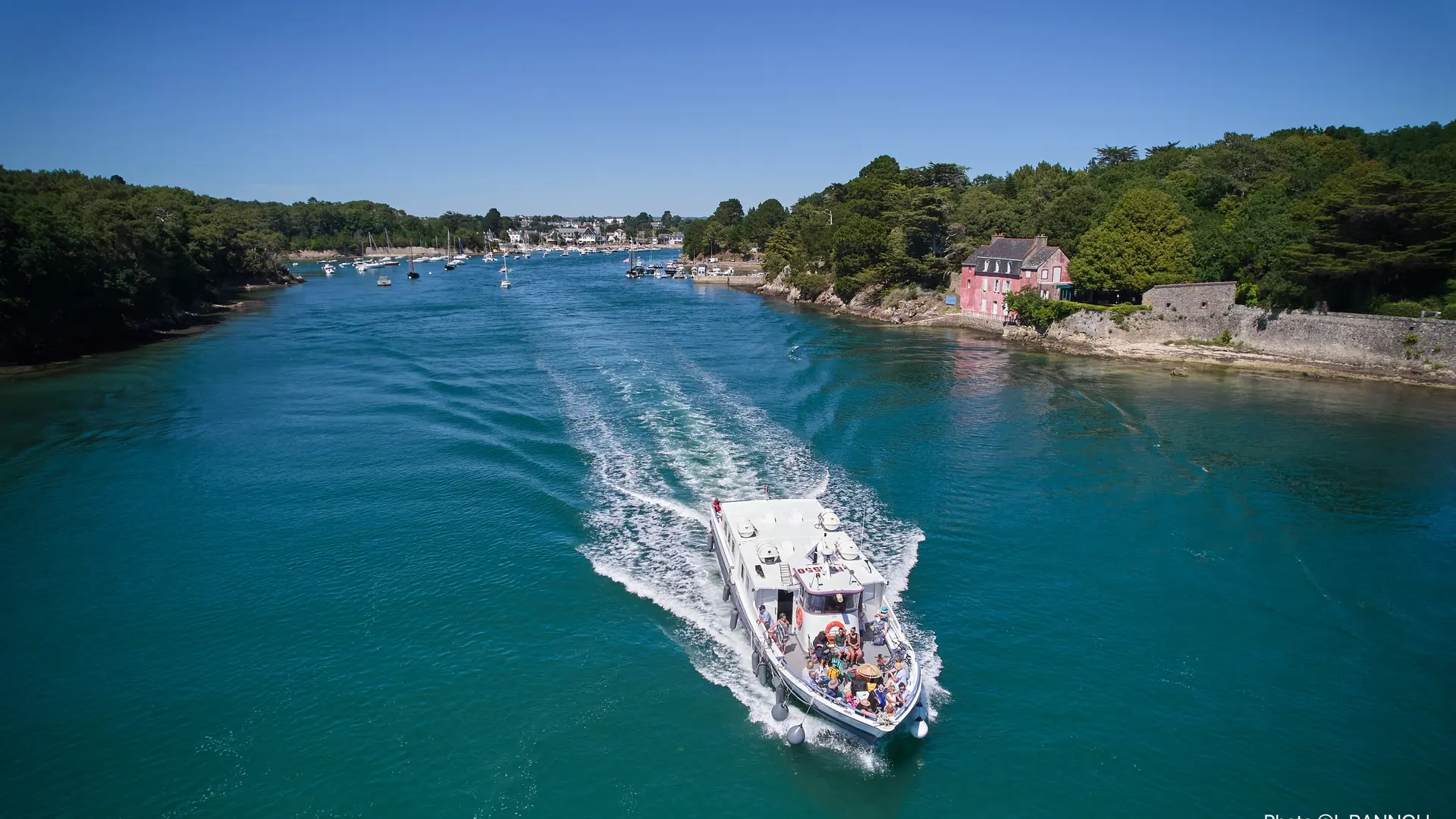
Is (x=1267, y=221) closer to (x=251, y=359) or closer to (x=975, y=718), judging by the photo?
(x=975, y=718)

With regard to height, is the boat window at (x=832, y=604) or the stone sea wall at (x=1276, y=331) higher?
the stone sea wall at (x=1276, y=331)

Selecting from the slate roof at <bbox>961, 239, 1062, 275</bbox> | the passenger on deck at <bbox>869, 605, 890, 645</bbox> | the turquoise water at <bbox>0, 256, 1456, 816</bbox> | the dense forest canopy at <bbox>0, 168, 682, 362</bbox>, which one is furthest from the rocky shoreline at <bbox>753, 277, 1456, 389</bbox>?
the dense forest canopy at <bbox>0, 168, 682, 362</bbox>

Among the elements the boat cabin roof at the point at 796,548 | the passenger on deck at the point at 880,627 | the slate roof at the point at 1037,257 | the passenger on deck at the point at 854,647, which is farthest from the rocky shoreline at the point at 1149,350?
the passenger on deck at the point at 854,647

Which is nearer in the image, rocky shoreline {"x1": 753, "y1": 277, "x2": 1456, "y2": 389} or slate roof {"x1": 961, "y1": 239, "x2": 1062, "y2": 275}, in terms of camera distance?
rocky shoreline {"x1": 753, "y1": 277, "x2": 1456, "y2": 389}

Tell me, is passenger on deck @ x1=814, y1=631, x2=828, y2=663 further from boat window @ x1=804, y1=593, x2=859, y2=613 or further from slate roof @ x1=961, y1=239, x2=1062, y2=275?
slate roof @ x1=961, y1=239, x2=1062, y2=275

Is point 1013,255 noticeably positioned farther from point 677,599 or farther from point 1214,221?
point 677,599

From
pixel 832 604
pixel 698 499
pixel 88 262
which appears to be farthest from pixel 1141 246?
pixel 88 262

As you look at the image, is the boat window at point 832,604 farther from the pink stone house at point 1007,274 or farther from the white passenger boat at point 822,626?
the pink stone house at point 1007,274
